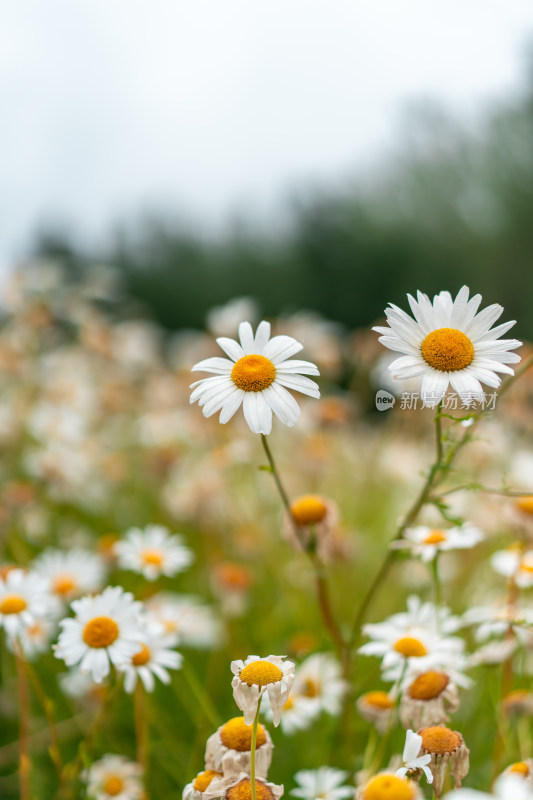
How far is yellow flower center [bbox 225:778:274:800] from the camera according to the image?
57 cm

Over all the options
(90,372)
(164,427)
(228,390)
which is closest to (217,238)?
(90,372)

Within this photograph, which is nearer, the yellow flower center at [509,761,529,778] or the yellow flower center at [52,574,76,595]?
the yellow flower center at [509,761,529,778]

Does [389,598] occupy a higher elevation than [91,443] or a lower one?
lower

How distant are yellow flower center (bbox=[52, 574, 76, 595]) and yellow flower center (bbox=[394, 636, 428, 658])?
22.4 inches

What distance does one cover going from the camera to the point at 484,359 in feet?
2.08

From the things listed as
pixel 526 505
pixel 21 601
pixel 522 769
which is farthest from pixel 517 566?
pixel 21 601

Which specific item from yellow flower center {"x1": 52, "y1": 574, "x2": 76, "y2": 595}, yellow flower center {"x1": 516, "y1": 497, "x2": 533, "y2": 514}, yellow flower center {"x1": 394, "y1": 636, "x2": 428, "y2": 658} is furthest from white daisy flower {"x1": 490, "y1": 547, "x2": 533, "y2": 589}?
yellow flower center {"x1": 52, "y1": 574, "x2": 76, "y2": 595}

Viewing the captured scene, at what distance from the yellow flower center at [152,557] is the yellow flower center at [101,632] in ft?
0.82

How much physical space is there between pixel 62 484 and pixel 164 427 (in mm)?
468

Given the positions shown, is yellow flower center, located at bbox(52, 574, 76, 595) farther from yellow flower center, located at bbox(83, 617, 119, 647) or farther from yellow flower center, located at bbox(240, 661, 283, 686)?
yellow flower center, located at bbox(240, 661, 283, 686)

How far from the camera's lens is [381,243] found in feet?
24.7

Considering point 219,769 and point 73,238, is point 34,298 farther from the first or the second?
point 73,238

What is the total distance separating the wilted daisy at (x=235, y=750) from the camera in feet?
1.98

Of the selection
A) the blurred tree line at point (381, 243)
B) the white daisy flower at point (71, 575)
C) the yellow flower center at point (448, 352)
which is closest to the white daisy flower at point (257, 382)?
the yellow flower center at point (448, 352)
